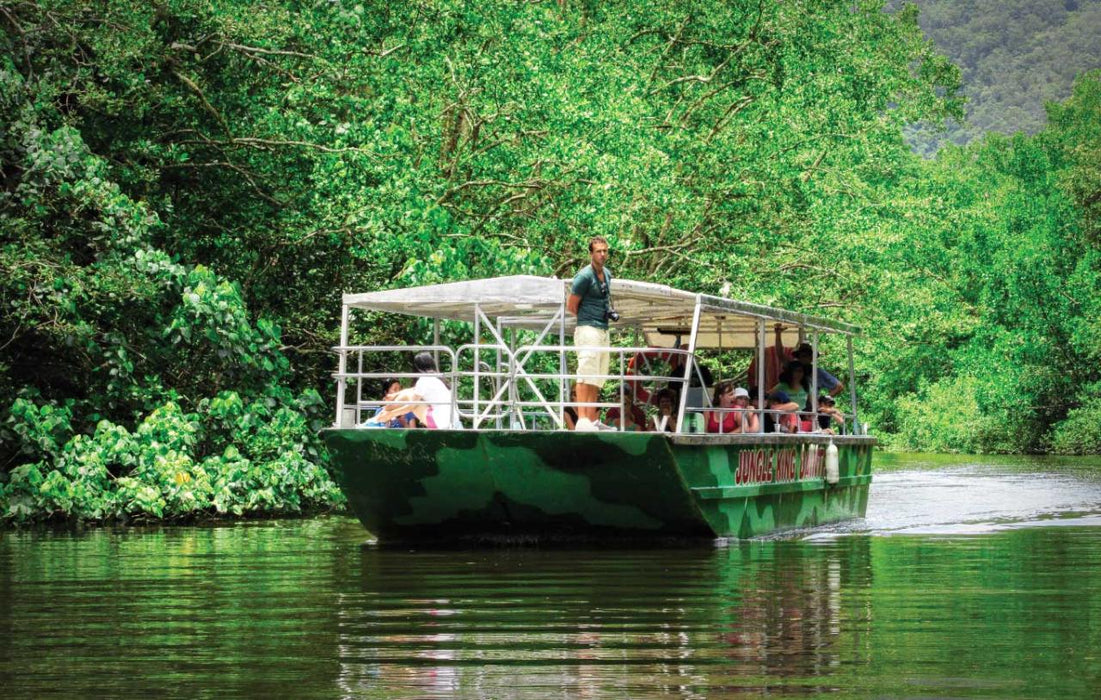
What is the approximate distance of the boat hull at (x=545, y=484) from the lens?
1503cm

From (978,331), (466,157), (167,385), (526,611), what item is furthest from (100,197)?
(978,331)

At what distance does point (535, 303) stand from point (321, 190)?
25.1ft

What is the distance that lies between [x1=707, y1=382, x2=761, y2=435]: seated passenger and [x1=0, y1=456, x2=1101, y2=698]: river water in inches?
44.0

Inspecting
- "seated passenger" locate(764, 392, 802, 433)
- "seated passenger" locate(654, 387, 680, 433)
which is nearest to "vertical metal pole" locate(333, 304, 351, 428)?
"seated passenger" locate(654, 387, 680, 433)

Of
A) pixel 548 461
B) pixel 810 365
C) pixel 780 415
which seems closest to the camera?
pixel 548 461

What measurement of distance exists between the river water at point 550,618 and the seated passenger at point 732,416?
3.66 feet

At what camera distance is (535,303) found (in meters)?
16.4

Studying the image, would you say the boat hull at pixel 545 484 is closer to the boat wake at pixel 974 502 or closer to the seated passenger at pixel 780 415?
the seated passenger at pixel 780 415

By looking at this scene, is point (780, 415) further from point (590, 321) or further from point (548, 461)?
point (548, 461)

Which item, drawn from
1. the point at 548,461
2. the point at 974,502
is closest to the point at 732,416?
the point at 548,461

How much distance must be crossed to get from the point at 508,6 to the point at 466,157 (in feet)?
7.23

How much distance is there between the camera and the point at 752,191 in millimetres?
29938

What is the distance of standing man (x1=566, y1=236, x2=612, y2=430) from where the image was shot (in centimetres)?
1555

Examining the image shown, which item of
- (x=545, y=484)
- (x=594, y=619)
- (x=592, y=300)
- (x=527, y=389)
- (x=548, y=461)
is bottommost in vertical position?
(x=594, y=619)
